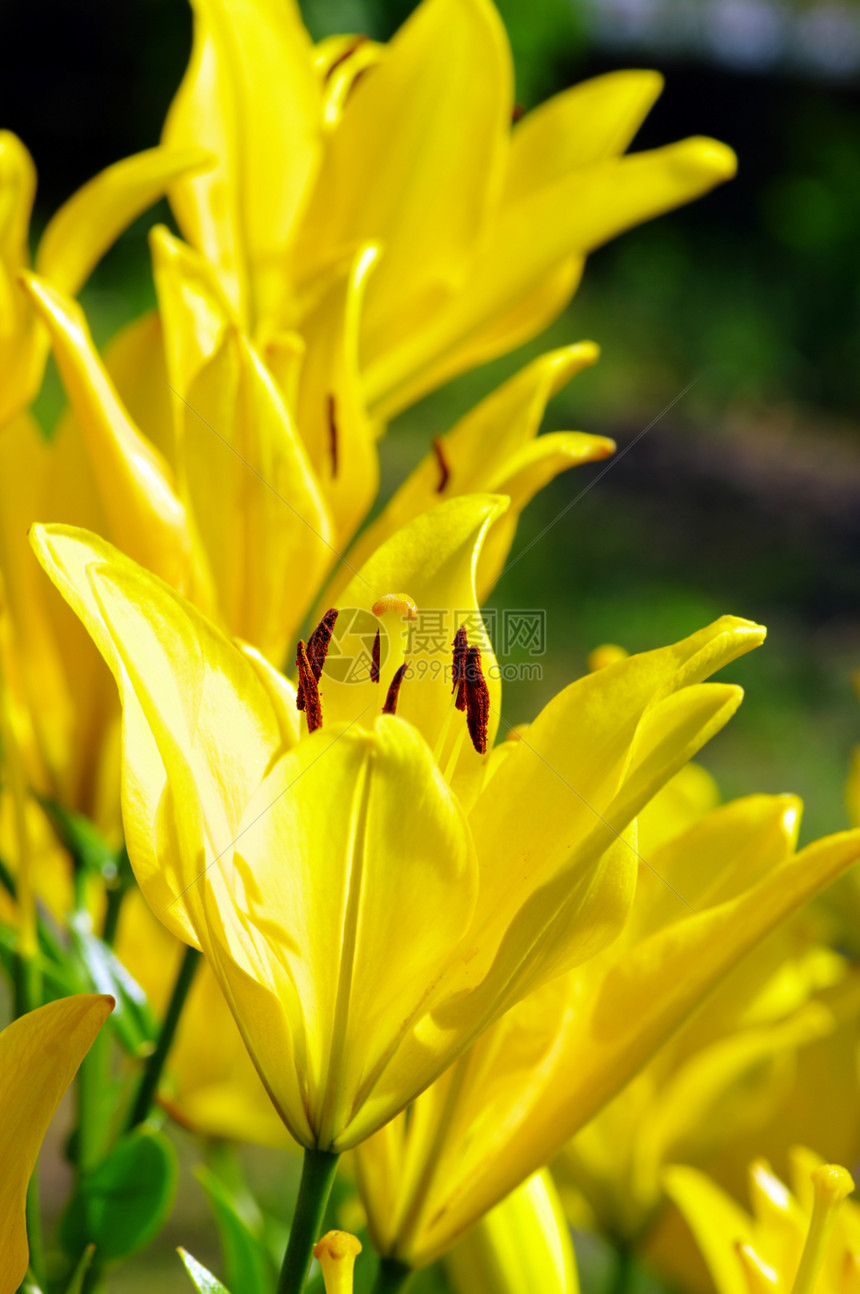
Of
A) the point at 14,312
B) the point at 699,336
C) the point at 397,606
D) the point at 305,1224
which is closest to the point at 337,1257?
the point at 305,1224

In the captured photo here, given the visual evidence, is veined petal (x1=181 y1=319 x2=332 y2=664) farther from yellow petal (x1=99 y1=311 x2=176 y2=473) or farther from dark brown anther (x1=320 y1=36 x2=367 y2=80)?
dark brown anther (x1=320 y1=36 x2=367 y2=80)

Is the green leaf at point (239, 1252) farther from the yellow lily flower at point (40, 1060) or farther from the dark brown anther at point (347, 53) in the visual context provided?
the dark brown anther at point (347, 53)

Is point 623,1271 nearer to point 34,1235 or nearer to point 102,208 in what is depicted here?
point 34,1235

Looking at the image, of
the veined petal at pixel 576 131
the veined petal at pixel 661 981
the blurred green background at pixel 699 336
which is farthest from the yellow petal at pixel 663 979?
the blurred green background at pixel 699 336

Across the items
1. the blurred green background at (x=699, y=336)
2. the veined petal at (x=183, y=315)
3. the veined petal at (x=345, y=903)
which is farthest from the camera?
the blurred green background at (x=699, y=336)

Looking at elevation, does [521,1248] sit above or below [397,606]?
below

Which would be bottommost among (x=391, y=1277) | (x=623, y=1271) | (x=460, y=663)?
(x=623, y=1271)
